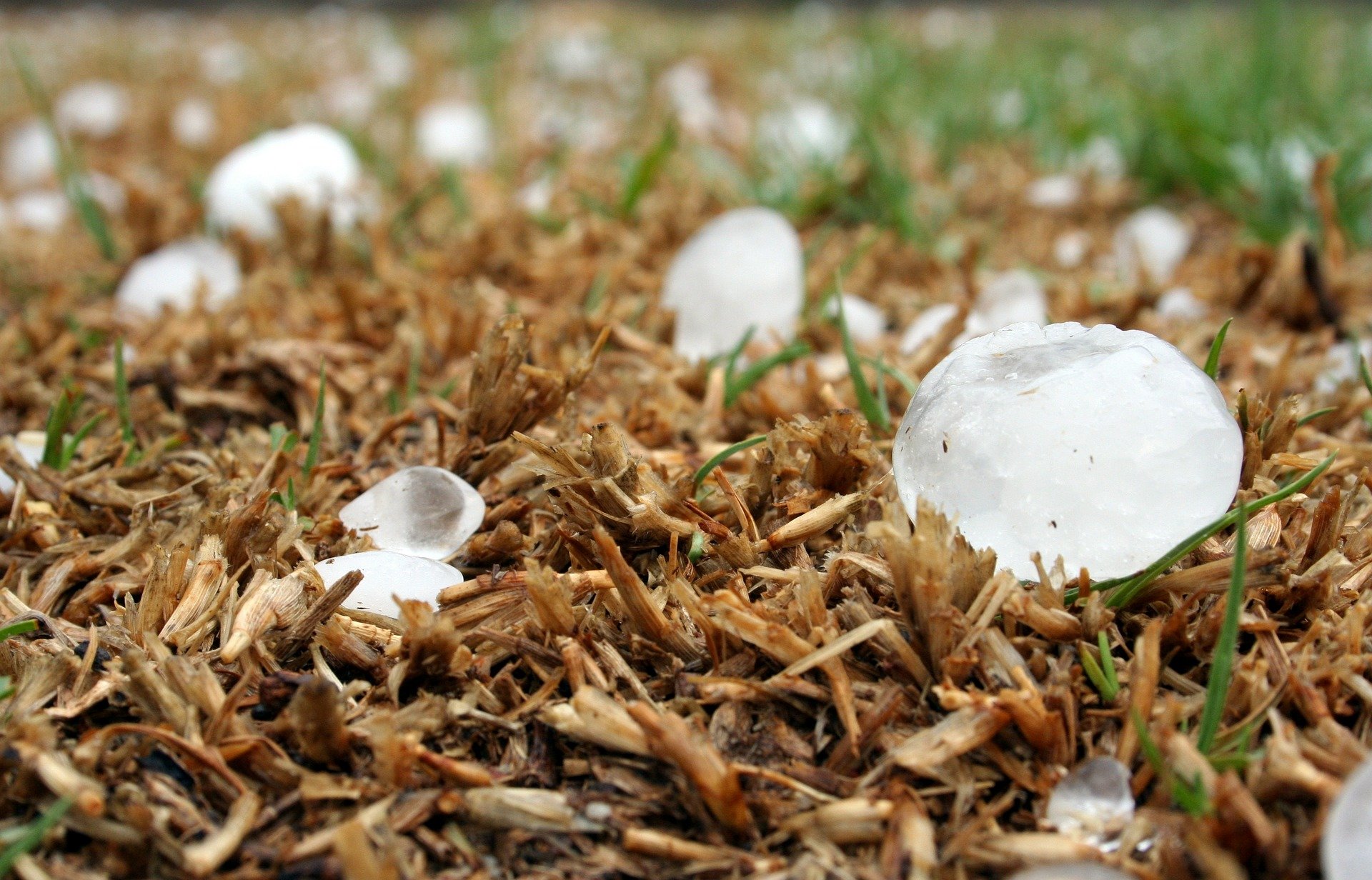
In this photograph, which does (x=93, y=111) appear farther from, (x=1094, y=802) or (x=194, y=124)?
(x=1094, y=802)

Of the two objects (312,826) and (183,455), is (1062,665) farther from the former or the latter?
(183,455)

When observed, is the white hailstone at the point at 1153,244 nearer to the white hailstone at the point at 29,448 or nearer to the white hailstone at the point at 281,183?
the white hailstone at the point at 281,183

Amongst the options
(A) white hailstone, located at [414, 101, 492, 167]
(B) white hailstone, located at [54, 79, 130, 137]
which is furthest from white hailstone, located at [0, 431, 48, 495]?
(B) white hailstone, located at [54, 79, 130, 137]

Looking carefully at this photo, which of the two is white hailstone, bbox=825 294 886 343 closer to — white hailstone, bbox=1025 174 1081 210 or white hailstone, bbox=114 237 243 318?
white hailstone, bbox=1025 174 1081 210

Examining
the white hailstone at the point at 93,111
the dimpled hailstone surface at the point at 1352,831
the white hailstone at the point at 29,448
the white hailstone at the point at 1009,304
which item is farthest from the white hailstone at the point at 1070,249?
the white hailstone at the point at 93,111

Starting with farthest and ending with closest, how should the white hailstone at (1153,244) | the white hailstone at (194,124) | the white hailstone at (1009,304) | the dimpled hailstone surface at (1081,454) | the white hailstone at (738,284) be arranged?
1. the white hailstone at (194,124)
2. the white hailstone at (1153,244)
3. the white hailstone at (1009,304)
4. the white hailstone at (738,284)
5. the dimpled hailstone surface at (1081,454)

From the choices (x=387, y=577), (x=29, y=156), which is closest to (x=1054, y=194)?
(x=387, y=577)

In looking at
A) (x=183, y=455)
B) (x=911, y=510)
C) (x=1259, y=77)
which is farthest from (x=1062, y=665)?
(x=1259, y=77)
